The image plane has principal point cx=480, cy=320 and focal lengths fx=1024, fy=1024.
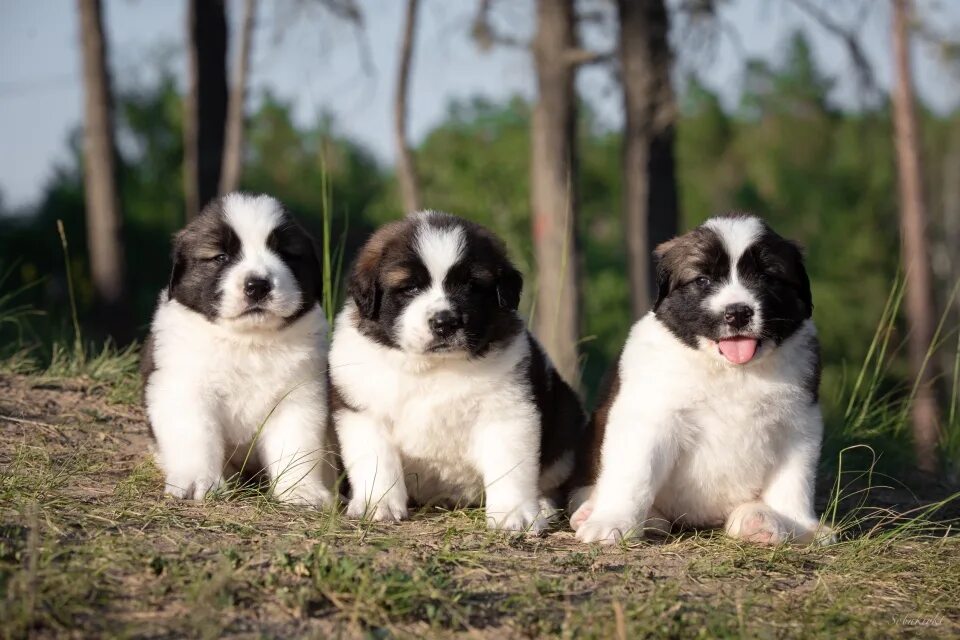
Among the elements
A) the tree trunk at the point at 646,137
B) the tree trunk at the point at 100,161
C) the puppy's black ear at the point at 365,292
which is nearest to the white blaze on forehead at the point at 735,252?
the puppy's black ear at the point at 365,292

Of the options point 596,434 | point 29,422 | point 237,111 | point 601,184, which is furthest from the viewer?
point 601,184

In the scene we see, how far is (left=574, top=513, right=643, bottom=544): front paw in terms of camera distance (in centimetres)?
463

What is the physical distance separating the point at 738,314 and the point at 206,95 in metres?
11.1

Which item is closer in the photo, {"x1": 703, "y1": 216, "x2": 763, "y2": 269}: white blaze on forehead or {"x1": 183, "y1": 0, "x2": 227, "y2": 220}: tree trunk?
{"x1": 703, "y1": 216, "x2": 763, "y2": 269}: white blaze on forehead

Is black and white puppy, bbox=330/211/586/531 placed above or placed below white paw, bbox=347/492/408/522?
above

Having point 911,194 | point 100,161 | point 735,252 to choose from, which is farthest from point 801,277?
point 911,194

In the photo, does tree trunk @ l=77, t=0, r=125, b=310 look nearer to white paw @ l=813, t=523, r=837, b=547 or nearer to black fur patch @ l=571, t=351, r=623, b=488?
black fur patch @ l=571, t=351, r=623, b=488

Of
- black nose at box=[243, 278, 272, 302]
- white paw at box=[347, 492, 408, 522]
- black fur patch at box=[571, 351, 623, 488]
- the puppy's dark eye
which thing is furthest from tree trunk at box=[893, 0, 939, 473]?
black nose at box=[243, 278, 272, 302]

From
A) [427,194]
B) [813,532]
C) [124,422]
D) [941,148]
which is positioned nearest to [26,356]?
[124,422]

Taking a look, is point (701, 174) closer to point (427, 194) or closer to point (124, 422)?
point (427, 194)

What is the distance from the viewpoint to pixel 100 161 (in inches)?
508

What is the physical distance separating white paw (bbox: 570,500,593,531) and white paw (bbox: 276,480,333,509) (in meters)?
1.19

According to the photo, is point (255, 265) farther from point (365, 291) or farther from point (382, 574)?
point (382, 574)

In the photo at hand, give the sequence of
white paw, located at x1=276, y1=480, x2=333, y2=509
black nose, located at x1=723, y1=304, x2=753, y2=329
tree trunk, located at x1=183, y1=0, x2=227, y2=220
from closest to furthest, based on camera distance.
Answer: black nose, located at x1=723, y1=304, x2=753, y2=329 < white paw, located at x1=276, y1=480, x2=333, y2=509 < tree trunk, located at x1=183, y1=0, x2=227, y2=220
